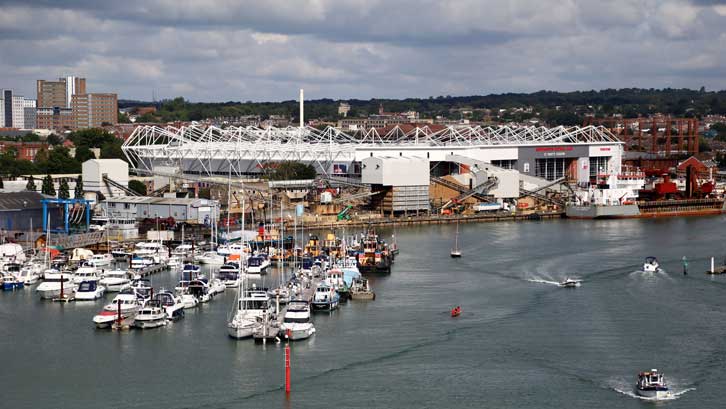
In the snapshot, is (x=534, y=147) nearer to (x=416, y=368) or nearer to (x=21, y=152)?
(x=21, y=152)

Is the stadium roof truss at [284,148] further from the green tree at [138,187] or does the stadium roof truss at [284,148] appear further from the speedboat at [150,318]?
the speedboat at [150,318]

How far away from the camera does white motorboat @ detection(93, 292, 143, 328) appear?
9.50 meters

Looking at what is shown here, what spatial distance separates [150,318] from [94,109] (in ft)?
127

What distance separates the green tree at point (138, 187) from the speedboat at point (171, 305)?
1007 centimetres

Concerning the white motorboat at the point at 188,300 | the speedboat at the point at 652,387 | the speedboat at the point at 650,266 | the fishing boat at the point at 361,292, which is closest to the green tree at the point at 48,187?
the white motorboat at the point at 188,300

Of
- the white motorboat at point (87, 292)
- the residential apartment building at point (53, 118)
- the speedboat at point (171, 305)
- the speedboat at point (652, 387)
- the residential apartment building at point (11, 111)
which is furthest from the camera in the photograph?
the residential apartment building at point (11, 111)

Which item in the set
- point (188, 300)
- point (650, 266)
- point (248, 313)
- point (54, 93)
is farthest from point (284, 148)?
point (54, 93)

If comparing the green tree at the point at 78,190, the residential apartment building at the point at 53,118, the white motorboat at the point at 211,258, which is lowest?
the white motorboat at the point at 211,258

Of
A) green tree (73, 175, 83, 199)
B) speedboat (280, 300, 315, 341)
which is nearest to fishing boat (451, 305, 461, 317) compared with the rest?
speedboat (280, 300, 315, 341)

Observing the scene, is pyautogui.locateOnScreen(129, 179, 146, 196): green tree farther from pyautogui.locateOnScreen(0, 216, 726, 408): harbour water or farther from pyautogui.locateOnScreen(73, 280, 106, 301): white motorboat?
pyautogui.locateOnScreen(73, 280, 106, 301): white motorboat

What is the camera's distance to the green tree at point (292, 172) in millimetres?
21250

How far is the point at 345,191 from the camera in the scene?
19.8 m

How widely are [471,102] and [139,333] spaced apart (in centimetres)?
7137

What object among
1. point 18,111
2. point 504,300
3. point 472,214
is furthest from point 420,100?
point 504,300
